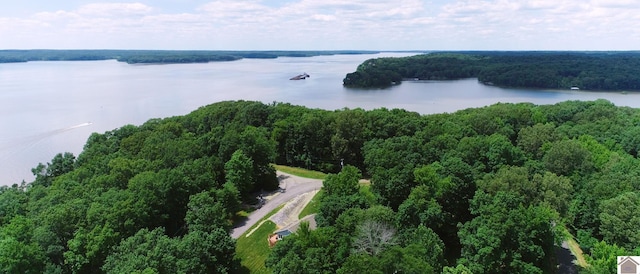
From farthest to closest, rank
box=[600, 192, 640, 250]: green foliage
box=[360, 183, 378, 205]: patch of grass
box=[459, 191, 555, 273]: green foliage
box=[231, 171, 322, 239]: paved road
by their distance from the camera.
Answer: box=[231, 171, 322, 239]: paved road < box=[360, 183, 378, 205]: patch of grass < box=[600, 192, 640, 250]: green foliage < box=[459, 191, 555, 273]: green foliage

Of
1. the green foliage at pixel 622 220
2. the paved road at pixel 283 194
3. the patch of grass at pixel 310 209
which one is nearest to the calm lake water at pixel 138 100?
the paved road at pixel 283 194

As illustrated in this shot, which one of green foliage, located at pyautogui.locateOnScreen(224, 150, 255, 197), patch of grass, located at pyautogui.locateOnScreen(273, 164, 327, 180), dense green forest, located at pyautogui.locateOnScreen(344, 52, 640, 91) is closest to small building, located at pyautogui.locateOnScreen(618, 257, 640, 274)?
patch of grass, located at pyautogui.locateOnScreen(273, 164, 327, 180)

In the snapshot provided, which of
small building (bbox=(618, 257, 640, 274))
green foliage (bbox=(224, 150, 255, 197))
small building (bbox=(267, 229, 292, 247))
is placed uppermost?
green foliage (bbox=(224, 150, 255, 197))

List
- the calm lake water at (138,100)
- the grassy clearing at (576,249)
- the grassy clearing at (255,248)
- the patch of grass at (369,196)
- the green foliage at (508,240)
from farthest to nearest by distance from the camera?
the calm lake water at (138,100) → the patch of grass at (369,196) → the grassy clearing at (576,249) → the grassy clearing at (255,248) → the green foliage at (508,240)

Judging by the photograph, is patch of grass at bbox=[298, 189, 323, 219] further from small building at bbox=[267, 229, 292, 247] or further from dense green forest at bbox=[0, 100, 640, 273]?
dense green forest at bbox=[0, 100, 640, 273]

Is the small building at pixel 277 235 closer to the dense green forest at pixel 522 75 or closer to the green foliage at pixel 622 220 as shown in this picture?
the green foliage at pixel 622 220

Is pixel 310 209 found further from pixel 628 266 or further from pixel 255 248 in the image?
pixel 628 266

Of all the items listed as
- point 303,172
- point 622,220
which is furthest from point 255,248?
point 622,220
